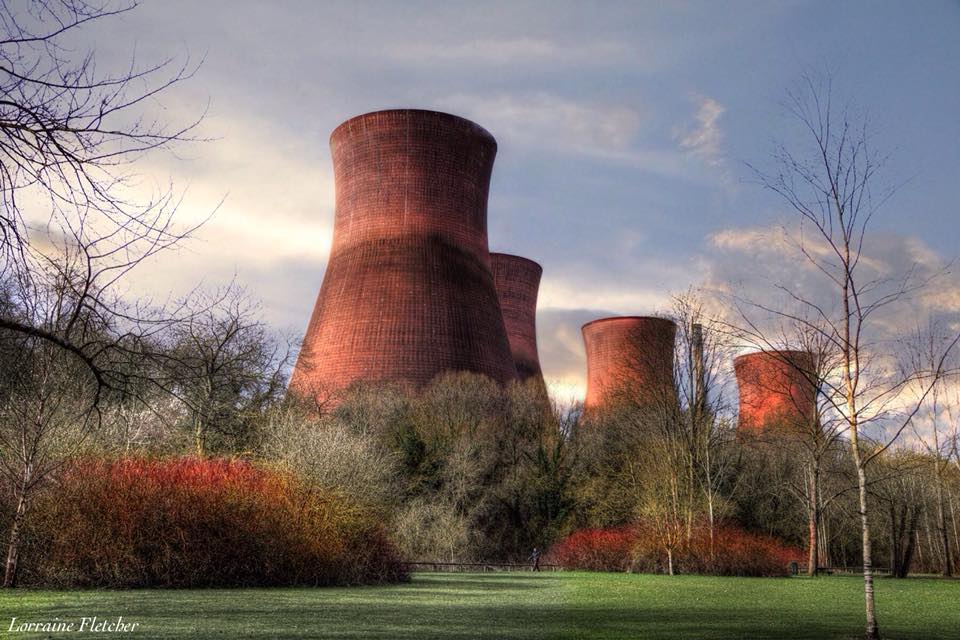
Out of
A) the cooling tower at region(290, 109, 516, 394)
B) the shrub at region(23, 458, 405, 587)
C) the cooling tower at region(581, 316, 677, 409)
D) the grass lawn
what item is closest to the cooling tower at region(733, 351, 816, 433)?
the cooling tower at region(581, 316, 677, 409)

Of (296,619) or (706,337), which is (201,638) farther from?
(706,337)

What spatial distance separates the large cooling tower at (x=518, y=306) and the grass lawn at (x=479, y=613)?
78.9 feet

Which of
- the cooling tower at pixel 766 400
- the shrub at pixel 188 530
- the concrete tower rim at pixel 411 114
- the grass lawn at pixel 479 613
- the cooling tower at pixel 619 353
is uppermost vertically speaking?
the concrete tower rim at pixel 411 114

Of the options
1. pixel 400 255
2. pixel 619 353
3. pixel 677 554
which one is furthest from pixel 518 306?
pixel 677 554

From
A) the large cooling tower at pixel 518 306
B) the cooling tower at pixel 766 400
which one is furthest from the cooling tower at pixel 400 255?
the large cooling tower at pixel 518 306

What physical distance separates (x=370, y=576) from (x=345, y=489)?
51.9 inches

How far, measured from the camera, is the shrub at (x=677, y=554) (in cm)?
1559

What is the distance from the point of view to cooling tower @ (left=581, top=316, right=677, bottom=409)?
90.3 feet

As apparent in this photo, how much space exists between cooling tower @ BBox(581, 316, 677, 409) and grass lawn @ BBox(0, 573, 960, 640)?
17406 mm

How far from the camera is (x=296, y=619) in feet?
19.0

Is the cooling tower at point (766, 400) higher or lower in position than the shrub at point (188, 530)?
higher

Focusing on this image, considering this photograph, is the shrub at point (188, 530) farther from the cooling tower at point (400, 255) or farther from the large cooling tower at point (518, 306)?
the large cooling tower at point (518, 306)

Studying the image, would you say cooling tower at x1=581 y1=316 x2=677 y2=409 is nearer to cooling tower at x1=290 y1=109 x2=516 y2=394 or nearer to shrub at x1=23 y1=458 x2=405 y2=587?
cooling tower at x1=290 y1=109 x2=516 y2=394

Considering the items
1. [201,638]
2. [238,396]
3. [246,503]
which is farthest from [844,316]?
[238,396]
